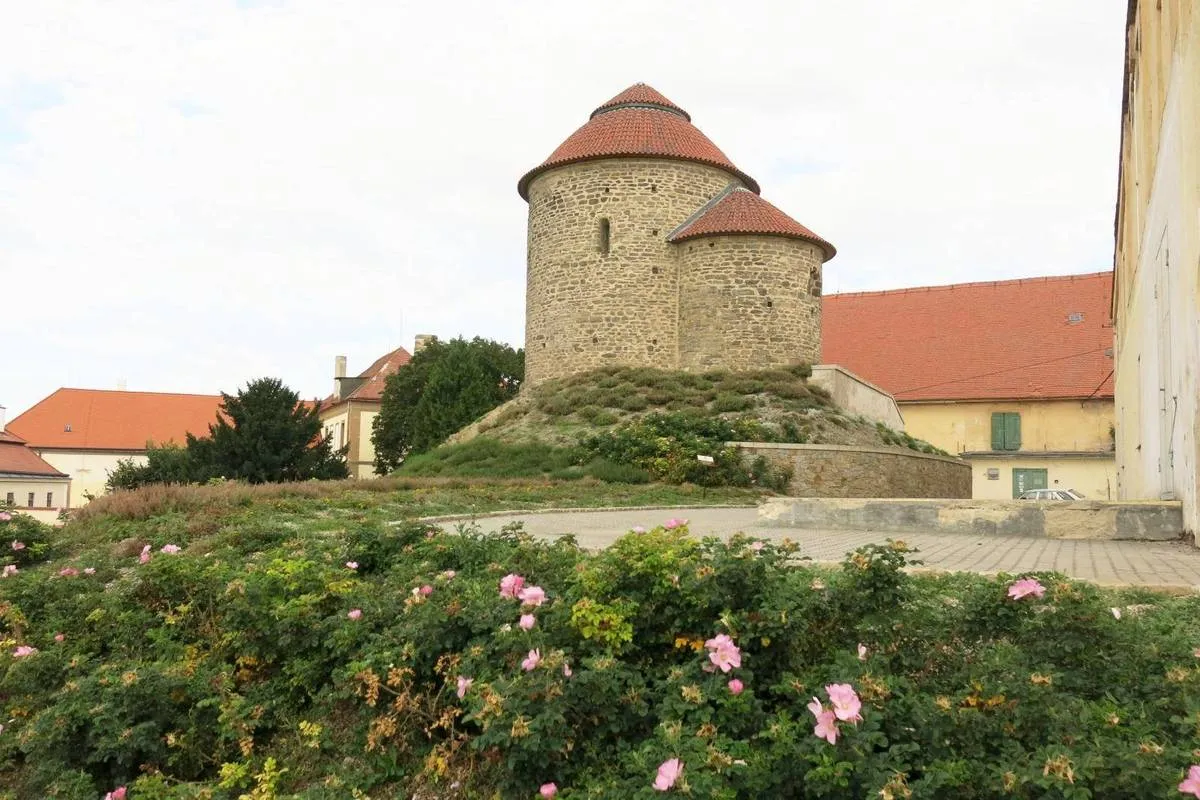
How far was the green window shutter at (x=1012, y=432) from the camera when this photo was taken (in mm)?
39875

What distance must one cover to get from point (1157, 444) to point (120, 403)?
7340 centimetres

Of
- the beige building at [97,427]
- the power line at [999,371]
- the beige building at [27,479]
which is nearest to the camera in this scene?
the power line at [999,371]

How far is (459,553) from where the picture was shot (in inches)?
248

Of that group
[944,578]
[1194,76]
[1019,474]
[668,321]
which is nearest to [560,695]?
[944,578]

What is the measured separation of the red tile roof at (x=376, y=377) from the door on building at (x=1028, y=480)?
3652cm

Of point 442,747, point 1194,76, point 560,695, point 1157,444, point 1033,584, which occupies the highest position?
point 1194,76

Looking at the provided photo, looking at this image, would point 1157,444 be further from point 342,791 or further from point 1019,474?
point 1019,474

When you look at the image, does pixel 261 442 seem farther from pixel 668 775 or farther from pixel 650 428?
pixel 668 775

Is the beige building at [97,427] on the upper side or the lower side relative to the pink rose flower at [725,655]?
upper

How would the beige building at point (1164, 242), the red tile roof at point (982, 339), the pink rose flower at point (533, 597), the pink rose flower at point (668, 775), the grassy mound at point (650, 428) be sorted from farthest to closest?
the red tile roof at point (982, 339)
the grassy mound at point (650, 428)
the beige building at point (1164, 242)
the pink rose flower at point (533, 597)
the pink rose flower at point (668, 775)

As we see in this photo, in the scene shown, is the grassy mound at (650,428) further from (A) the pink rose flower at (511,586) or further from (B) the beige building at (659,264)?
(A) the pink rose flower at (511,586)

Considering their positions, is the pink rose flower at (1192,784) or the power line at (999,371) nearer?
the pink rose flower at (1192,784)

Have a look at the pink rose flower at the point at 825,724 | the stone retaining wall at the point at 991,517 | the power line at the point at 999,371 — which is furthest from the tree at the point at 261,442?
the pink rose flower at the point at 825,724

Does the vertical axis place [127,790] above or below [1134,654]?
below
